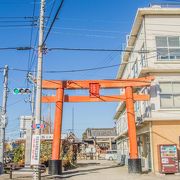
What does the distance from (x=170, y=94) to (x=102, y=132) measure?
50701mm

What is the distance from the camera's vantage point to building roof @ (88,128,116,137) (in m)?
71.2

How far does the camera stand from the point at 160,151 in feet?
68.7

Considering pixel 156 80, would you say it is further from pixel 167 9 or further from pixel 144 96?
pixel 167 9

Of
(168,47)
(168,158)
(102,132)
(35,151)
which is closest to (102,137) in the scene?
(102,132)

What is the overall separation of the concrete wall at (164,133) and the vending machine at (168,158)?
3.02 ft

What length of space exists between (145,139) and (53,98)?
8.71 metres

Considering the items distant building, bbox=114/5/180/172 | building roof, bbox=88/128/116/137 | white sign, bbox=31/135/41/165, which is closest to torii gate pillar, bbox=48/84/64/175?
distant building, bbox=114/5/180/172

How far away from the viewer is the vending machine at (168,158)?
20.6 metres

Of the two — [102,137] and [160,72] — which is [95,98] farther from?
[102,137]

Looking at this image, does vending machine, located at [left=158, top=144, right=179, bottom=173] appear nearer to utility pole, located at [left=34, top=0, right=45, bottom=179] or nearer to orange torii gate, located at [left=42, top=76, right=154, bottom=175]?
orange torii gate, located at [left=42, top=76, right=154, bottom=175]

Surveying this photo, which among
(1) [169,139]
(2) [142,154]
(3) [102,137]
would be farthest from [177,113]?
(3) [102,137]

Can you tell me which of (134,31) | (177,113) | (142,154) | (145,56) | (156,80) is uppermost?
(134,31)

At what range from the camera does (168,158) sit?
68.3 ft

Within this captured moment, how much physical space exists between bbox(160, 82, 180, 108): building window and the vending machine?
127 inches
